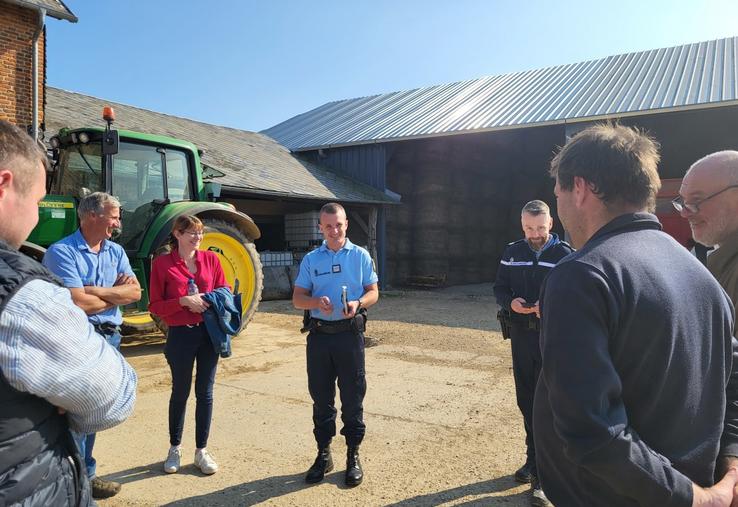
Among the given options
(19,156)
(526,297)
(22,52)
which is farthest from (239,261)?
(22,52)

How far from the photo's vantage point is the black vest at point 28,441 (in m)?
1.08

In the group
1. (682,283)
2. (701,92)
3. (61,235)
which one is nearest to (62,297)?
(682,283)

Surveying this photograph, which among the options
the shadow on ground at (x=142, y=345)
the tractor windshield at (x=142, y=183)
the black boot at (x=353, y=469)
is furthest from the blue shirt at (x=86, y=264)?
the shadow on ground at (x=142, y=345)

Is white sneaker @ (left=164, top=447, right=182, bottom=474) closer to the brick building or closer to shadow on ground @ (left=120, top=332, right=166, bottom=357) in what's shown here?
shadow on ground @ (left=120, top=332, right=166, bottom=357)

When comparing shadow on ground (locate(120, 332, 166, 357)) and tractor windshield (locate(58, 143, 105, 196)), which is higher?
tractor windshield (locate(58, 143, 105, 196))

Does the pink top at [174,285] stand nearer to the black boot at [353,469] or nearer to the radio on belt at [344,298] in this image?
the radio on belt at [344,298]

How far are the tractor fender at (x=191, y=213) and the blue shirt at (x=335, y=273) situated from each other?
319 centimetres

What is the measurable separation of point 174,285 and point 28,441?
2.25 metres

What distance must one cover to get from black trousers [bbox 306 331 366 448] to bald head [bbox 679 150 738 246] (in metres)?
2.02

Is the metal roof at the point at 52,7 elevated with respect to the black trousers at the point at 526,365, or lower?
elevated

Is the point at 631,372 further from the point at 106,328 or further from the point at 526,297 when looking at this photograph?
the point at 106,328

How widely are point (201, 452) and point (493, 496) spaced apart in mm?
1861

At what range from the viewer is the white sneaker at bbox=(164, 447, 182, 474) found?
3.26 metres

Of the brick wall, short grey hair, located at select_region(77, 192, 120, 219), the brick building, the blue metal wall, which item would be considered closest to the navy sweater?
short grey hair, located at select_region(77, 192, 120, 219)
